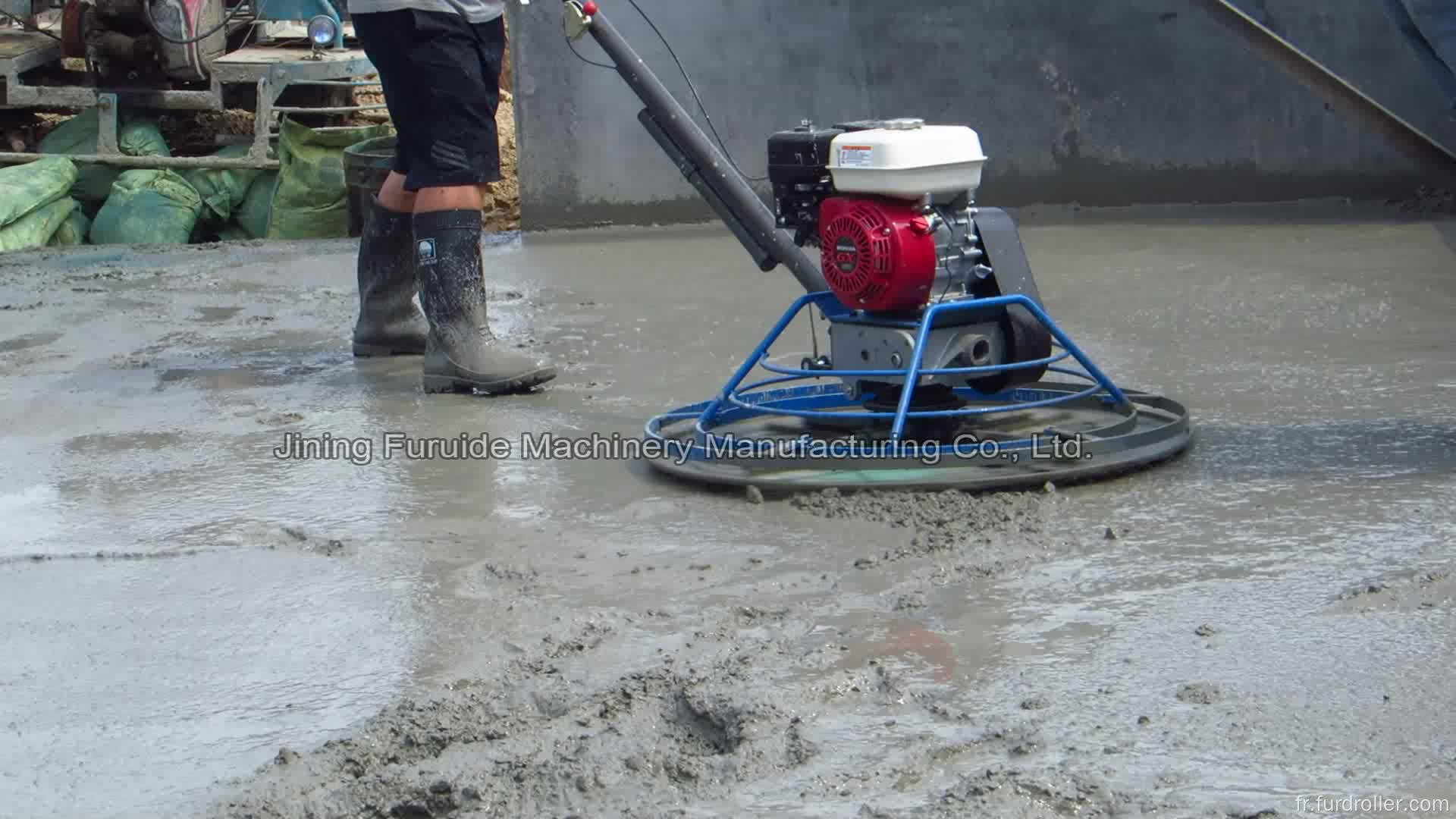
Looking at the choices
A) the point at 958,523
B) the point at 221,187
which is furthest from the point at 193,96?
the point at 958,523

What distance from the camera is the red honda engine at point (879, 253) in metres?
3.19

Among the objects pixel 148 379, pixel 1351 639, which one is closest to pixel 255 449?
pixel 148 379

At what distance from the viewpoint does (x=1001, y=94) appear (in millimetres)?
6918

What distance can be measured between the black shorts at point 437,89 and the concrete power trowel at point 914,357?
38.4 inches

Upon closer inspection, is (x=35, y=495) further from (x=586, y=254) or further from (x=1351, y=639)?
(x=586, y=254)

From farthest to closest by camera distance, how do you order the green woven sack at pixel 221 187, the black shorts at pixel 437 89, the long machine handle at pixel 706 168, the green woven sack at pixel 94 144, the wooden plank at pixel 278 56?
the wooden plank at pixel 278 56, the green woven sack at pixel 94 144, the green woven sack at pixel 221 187, the black shorts at pixel 437 89, the long machine handle at pixel 706 168

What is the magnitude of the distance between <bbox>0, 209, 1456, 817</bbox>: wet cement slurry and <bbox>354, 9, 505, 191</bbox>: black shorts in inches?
24.6

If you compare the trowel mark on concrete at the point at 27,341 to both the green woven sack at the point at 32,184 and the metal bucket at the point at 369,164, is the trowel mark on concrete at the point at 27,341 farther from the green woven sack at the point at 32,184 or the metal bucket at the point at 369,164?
the green woven sack at the point at 32,184

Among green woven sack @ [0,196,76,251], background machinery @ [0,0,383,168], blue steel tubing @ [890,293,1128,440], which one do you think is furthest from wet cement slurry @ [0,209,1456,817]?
background machinery @ [0,0,383,168]

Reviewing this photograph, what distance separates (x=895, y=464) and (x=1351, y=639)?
1.06m

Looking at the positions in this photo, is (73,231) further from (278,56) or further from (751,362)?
(751,362)

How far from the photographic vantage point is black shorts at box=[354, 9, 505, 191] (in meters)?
4.11

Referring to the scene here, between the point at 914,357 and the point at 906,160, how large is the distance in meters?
0.39

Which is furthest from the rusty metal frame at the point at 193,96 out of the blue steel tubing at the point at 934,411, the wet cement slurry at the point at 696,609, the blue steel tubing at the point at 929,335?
the blue steel tubing at the point at 929,335
